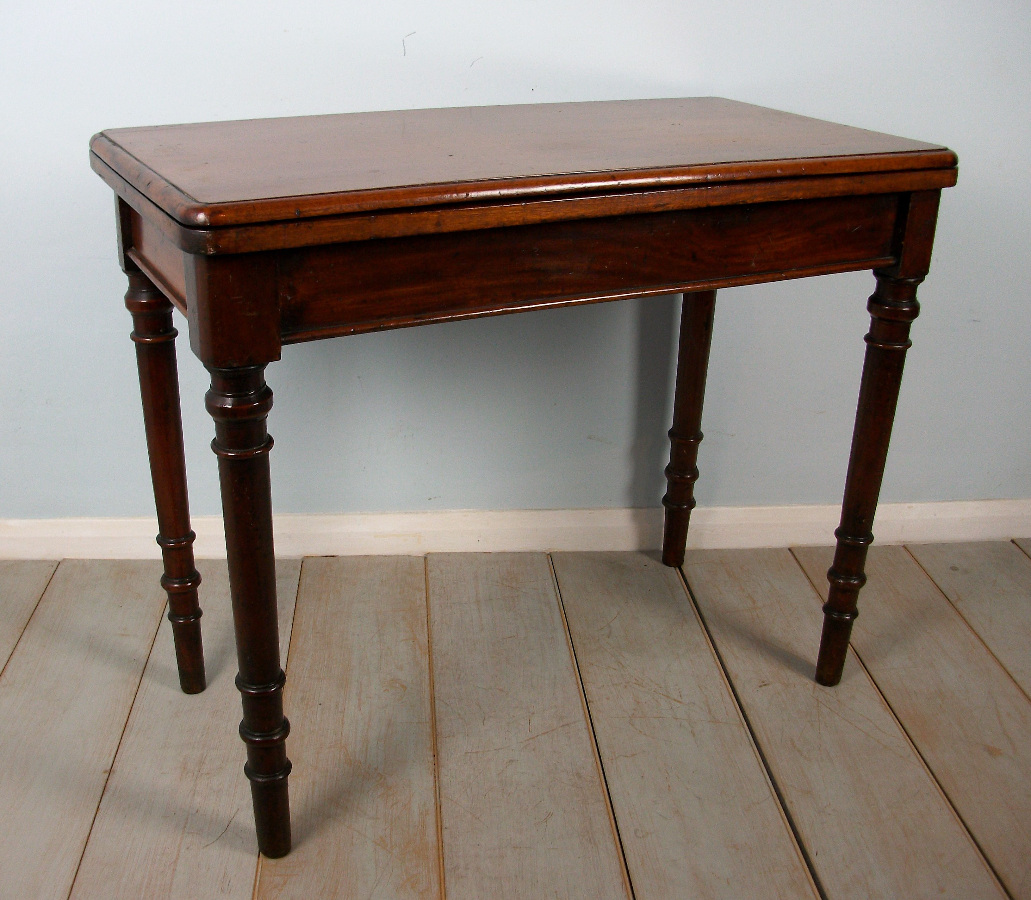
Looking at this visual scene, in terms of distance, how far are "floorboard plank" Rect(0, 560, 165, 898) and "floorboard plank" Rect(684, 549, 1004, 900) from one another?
3.19 feet

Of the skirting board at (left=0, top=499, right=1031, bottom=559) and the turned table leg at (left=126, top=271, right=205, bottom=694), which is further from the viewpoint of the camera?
the skirting board at (left=0, top=499, right=1031, bottom=559)

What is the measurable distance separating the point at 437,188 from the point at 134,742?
38.8 inches

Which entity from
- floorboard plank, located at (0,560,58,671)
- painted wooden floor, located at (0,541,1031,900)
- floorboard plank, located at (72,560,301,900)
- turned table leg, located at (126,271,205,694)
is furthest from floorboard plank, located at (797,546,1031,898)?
floorboard plank, located at (0,560,58,671)

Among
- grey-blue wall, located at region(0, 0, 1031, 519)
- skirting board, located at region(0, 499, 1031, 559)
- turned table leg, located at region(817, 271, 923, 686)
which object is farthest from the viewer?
skirting board, located at region(0, 499, 1031, 559)

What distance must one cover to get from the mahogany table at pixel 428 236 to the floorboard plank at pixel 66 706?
205mm

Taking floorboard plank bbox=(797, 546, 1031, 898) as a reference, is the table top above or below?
above

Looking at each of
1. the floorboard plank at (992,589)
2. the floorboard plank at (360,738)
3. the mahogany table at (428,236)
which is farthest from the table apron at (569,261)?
the floorboard plank at (992,589)

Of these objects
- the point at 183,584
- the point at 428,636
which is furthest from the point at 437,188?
the point at 428,636

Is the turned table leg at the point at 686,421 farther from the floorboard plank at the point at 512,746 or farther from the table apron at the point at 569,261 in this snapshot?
the table apron at the point at 569,261

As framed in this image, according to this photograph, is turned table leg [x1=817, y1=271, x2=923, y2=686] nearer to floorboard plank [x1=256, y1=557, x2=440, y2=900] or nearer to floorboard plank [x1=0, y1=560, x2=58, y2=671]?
floorboard plank [x1=256, y1=557, x2=440, y2=900]

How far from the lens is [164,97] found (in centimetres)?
168

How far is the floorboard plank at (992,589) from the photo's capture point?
5.91ft

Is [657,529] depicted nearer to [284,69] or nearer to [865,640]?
[865,640]

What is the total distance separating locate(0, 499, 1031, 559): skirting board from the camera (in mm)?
2000
